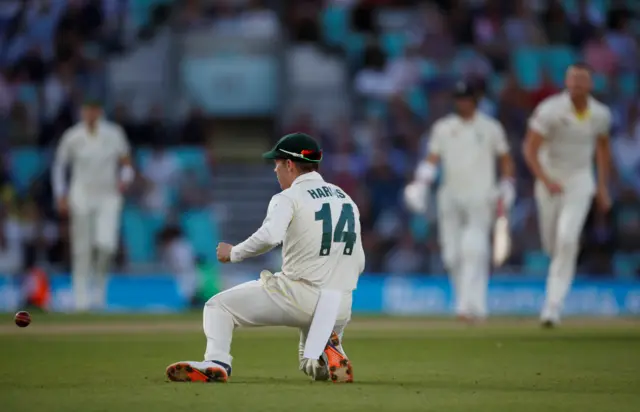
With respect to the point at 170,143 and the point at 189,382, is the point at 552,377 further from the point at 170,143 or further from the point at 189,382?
the point at 170,143

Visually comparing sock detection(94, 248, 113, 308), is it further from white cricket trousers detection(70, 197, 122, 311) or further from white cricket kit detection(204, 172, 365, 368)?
white cricket kit detection(204, 172, 365, 368)

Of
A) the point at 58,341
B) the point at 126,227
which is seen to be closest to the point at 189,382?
the point at 58,341

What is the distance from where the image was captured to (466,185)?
14.9 meters

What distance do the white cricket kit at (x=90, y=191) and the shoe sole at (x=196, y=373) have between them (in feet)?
31.2

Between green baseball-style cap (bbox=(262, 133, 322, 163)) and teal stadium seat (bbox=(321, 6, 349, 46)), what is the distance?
49.1 feet

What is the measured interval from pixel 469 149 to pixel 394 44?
826cm

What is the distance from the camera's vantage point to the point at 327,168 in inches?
826

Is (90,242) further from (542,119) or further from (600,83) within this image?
(600,83)

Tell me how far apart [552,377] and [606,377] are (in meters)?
0.34

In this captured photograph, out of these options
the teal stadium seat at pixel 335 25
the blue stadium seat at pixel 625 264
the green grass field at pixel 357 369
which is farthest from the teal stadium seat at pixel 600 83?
the green grass field at pixel 357 369

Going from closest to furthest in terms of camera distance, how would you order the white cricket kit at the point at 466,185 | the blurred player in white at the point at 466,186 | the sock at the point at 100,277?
the blurred player in white at the point at 466,186
the white cricket kit at the point at 466,185
the sock at the point at 100,277

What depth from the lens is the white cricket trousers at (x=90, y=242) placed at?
56.7 ft

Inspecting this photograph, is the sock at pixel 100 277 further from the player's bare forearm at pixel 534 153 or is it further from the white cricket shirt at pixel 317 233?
the white cricket shirt at pixel 317 233

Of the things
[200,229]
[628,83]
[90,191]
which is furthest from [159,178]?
[628,83]
